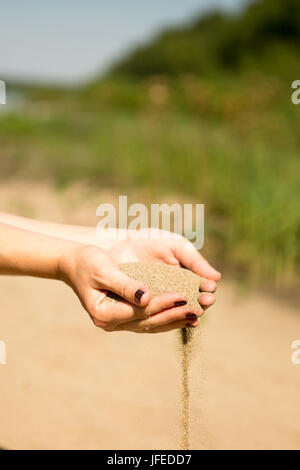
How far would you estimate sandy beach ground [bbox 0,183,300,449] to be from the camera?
6.86 feet

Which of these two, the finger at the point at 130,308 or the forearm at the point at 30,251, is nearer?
the finger at the point at 130,308

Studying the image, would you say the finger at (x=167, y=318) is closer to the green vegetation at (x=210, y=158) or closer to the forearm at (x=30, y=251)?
the forearm at (x=30, y=251)

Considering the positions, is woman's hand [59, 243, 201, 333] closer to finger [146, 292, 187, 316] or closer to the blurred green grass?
finger [146, 292, 187, 316]

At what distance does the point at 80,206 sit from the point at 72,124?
15.4ft

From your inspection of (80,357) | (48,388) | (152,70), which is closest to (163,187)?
(80,357)

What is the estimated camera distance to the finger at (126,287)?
4.16 feet

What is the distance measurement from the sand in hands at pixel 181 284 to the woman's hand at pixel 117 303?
0.07m

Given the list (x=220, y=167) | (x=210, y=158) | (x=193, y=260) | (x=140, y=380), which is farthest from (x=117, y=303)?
(x=210, y=158)

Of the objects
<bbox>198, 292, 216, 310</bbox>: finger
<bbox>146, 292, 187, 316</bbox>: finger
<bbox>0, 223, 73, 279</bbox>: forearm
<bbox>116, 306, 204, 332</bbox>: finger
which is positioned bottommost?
<bbox>116, 306, 204, 332</bbox>: finger

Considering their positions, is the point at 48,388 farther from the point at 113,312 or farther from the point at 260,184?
the point at 260,184

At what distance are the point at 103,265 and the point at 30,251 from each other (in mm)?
244

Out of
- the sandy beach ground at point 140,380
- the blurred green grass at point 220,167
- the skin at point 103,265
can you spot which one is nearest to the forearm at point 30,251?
the skin at point 103,265

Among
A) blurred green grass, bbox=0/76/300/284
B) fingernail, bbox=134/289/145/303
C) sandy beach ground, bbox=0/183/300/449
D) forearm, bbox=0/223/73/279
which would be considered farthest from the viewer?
blurred green grass, bbox=0/76/300/284

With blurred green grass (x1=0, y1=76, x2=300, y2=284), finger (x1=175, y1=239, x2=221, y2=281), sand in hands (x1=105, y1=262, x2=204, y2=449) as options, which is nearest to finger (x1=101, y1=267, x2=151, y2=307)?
sand in hands (x1=105, y1=262, x2=204, y2=449)
